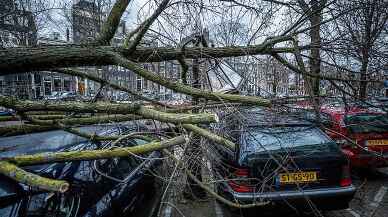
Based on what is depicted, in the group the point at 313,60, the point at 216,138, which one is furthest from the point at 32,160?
the point at 313,60

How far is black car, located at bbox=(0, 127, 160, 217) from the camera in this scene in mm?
2537

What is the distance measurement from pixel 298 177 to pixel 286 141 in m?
0.52

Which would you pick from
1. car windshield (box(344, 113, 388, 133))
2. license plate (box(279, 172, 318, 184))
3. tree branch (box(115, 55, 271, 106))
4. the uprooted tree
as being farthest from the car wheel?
car windshield (box(344, 113, 388, 133))

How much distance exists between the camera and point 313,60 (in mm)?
4949

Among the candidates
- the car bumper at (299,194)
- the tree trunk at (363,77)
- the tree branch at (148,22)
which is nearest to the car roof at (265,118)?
the car bumper at (299,194)

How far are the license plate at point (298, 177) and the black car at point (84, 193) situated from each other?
1718mm

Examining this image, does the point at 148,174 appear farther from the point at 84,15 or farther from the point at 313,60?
the point at 84,15

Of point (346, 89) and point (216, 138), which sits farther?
point (346, 89)

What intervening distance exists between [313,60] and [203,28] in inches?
60.9

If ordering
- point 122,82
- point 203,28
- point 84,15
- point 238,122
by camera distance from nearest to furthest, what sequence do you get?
point 238,122
point 203,28
point 122,82
point 84,15

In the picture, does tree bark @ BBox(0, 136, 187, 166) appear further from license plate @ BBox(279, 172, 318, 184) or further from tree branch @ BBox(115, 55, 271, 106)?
license plate @ BBox(279, 172, 318, 184)

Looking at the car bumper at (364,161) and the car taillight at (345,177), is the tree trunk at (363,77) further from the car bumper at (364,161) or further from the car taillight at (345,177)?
the car bumper at (364,161)

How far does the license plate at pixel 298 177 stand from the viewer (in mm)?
4871

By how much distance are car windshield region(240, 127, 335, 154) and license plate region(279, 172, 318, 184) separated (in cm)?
29
